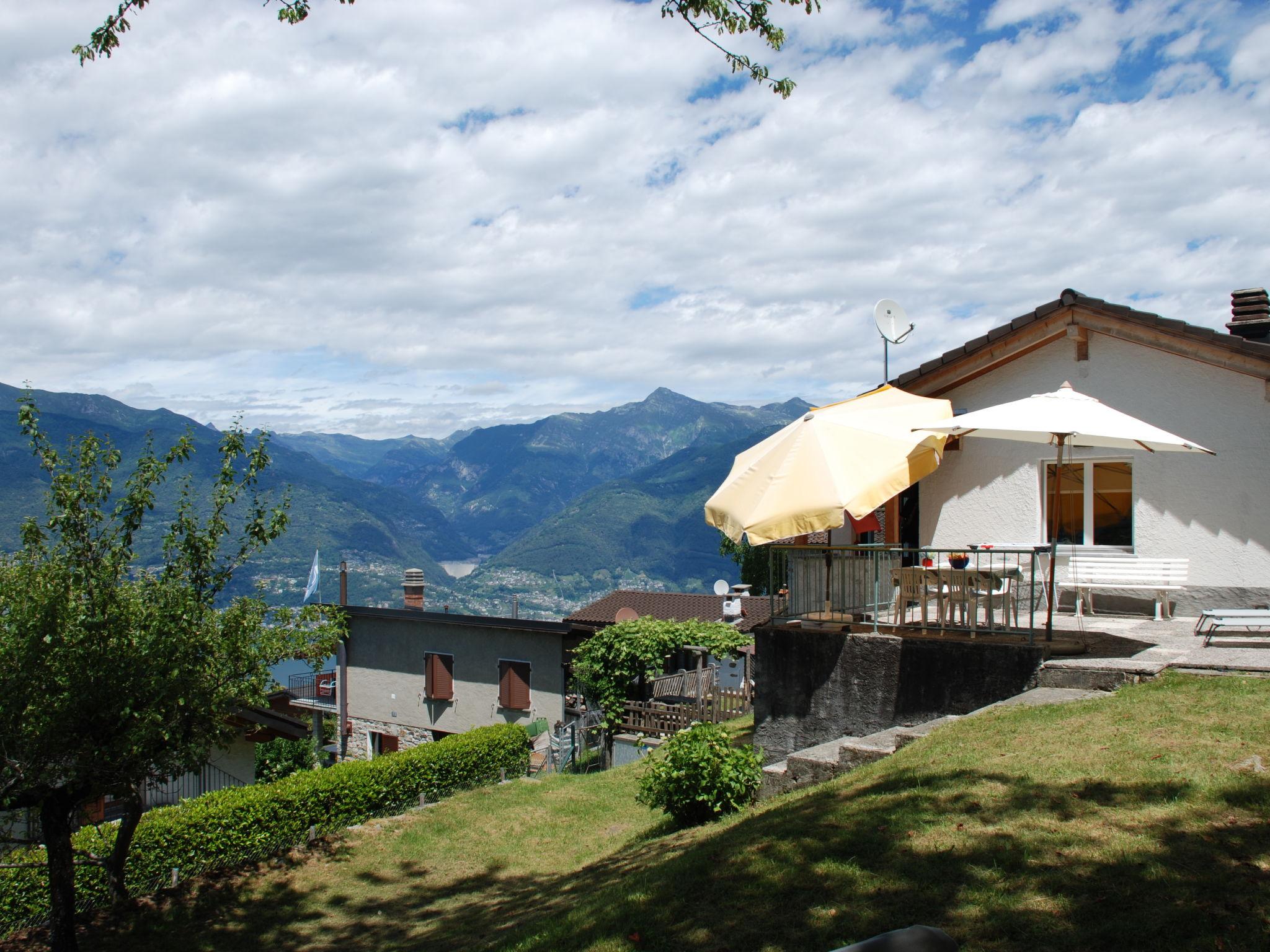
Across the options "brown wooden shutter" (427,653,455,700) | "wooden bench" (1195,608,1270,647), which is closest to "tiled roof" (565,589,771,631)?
"brown wooden shutter" (427,653,455,700)

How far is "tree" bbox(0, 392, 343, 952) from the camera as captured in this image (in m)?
7.99

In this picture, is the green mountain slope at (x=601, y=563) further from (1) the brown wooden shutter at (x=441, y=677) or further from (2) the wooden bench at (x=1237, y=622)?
(2) the wooden bench at (x=1237, y=622)

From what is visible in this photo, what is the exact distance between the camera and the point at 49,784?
8312 millimetres

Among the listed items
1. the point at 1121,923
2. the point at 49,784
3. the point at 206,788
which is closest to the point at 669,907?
the point at 1121,923

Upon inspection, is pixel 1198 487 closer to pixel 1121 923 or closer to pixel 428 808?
pixel 1121 923

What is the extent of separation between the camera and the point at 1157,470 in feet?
40.4

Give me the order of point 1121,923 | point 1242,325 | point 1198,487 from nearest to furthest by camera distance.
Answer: point 1121,923 < point 1198,487 < point 1242,325

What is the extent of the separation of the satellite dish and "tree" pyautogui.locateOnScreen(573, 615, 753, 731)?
9124mm

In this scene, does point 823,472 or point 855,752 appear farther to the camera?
point 823,472

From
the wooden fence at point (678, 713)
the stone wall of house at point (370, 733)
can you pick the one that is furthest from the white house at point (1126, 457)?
the stone wall of house at point (370, 733)

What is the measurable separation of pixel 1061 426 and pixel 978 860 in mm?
5421

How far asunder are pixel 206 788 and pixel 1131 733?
1842 cm

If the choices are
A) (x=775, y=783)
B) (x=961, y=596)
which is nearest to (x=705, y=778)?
(x=775, y=783)

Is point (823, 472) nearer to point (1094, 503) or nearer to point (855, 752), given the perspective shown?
point (855, 752)
